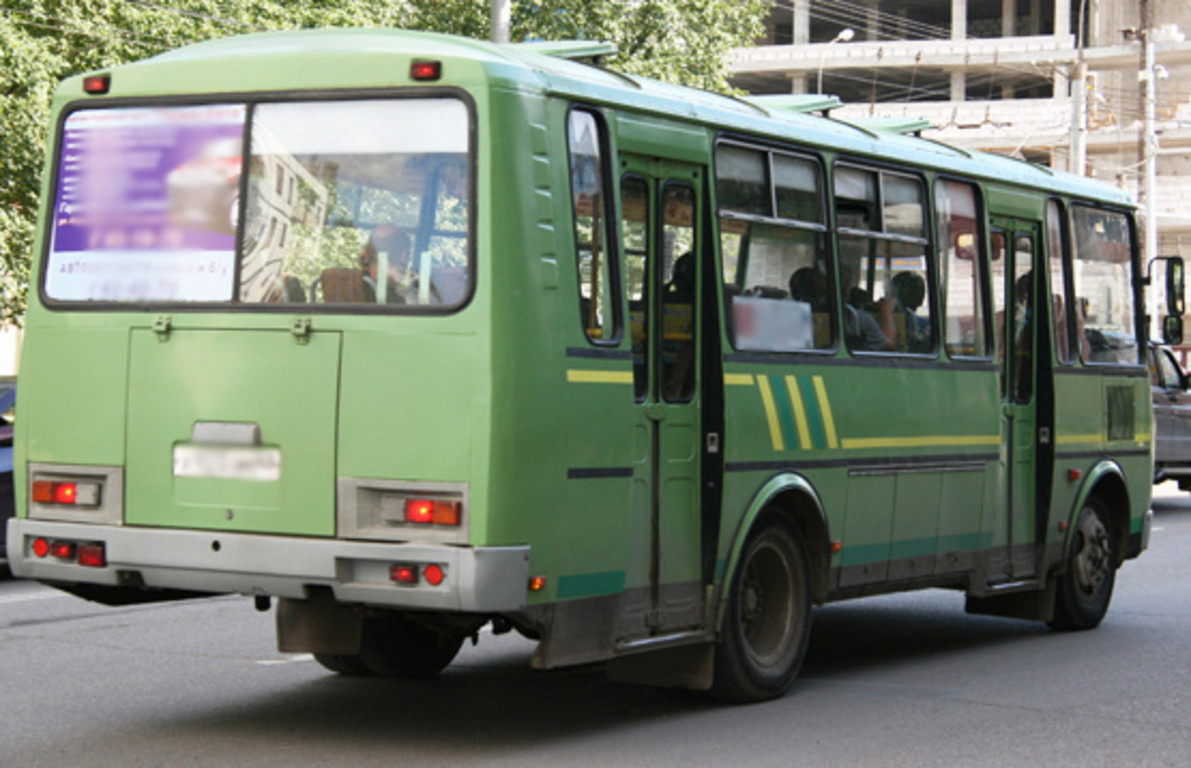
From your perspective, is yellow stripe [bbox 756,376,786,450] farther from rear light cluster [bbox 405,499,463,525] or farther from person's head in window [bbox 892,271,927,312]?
rear light cluster [bbox 405,499,463,525]

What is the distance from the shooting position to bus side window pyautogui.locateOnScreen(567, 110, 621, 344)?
7949mm

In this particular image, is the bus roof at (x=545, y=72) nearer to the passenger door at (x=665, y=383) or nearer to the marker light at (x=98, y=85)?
the marker light at (x=98, y=85)

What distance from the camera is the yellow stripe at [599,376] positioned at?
306 inches

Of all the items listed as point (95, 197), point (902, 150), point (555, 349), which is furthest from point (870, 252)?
point (95, 197)

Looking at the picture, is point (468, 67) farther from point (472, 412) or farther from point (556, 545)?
point (556, 545)

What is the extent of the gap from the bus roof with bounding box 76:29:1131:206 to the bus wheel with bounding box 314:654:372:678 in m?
3.05

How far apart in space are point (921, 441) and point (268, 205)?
4.25 meters

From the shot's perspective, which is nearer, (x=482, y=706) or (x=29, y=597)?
(x=482, y=706)

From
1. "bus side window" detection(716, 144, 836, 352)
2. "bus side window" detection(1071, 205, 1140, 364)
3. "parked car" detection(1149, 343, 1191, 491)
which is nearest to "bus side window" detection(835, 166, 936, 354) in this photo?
"bus side window" detection(716, 144, 836, 352)

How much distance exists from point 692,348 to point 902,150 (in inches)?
99.2

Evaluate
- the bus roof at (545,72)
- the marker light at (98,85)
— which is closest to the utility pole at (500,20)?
the bus roof at (545,72)

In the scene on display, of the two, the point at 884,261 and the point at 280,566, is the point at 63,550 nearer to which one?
the point at 280,566

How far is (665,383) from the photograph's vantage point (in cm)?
855

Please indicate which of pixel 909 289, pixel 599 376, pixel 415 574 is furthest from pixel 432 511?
pixel 909 289
